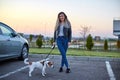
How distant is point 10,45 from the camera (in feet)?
35.0

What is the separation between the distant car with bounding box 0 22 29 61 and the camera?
10094 millimetres

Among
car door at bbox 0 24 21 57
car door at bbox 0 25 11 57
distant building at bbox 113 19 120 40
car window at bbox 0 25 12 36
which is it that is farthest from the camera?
distant building at bbox 113 19 120 40

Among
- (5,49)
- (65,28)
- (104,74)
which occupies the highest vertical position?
(65,28)

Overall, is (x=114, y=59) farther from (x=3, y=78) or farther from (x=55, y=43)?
(x=3, y=78)


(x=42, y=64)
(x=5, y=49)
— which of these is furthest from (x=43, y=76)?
(x=5, y=49)

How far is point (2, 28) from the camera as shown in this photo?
10523mm

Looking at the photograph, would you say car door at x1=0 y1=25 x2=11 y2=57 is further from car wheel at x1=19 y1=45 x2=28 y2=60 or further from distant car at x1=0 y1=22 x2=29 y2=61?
car wheel at x1=19 y1=45 x2=28 y2=60

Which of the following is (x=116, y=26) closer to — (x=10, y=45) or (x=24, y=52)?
(x=24, y=52)

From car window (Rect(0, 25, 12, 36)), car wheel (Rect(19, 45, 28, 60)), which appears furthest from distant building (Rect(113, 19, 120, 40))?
car window (Rect(0, 25, 12, 36))

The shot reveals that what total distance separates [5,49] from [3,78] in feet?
8.30

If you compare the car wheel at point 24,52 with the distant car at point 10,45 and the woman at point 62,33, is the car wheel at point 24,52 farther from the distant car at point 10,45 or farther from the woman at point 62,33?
the woman at point 62,33

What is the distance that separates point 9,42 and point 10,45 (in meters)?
0.14

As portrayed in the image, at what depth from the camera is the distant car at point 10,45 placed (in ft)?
33.1

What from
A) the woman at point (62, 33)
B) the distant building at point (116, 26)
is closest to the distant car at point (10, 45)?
the woman at point (62, 33)
